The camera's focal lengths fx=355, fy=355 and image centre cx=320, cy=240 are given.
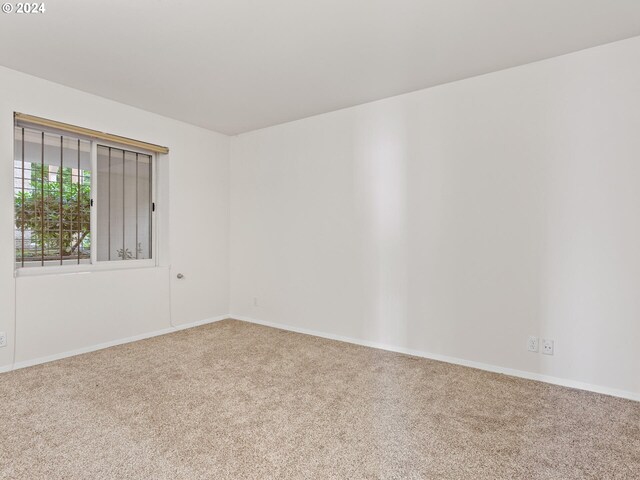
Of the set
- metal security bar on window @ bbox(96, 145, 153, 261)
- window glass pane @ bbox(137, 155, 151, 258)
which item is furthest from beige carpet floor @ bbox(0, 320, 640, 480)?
window glass pane @ bbox(137, 155, 151, 258)

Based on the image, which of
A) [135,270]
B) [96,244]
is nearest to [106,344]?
[135,270]

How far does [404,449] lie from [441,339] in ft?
4.87

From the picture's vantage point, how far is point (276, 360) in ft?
10.2

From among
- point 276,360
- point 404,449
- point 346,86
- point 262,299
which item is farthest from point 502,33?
point 262,299

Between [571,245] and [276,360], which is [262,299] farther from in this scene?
[571,245]

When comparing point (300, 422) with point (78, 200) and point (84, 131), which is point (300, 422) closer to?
point (78, 200)

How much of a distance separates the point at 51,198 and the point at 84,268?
70cm

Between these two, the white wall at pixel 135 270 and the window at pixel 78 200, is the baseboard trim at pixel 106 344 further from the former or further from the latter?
the window at pixel 78 200

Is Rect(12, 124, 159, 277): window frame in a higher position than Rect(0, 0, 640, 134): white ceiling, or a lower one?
lower

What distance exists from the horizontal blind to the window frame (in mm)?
97

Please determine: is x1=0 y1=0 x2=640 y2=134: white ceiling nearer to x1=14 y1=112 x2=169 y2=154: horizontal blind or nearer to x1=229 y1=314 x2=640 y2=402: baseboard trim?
x1=14 y1=112 x2=169 y2=154: horizontal blind

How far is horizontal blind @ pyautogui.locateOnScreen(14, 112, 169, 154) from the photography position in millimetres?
2935

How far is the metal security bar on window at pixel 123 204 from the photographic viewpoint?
363cm

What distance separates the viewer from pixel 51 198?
326 cm
